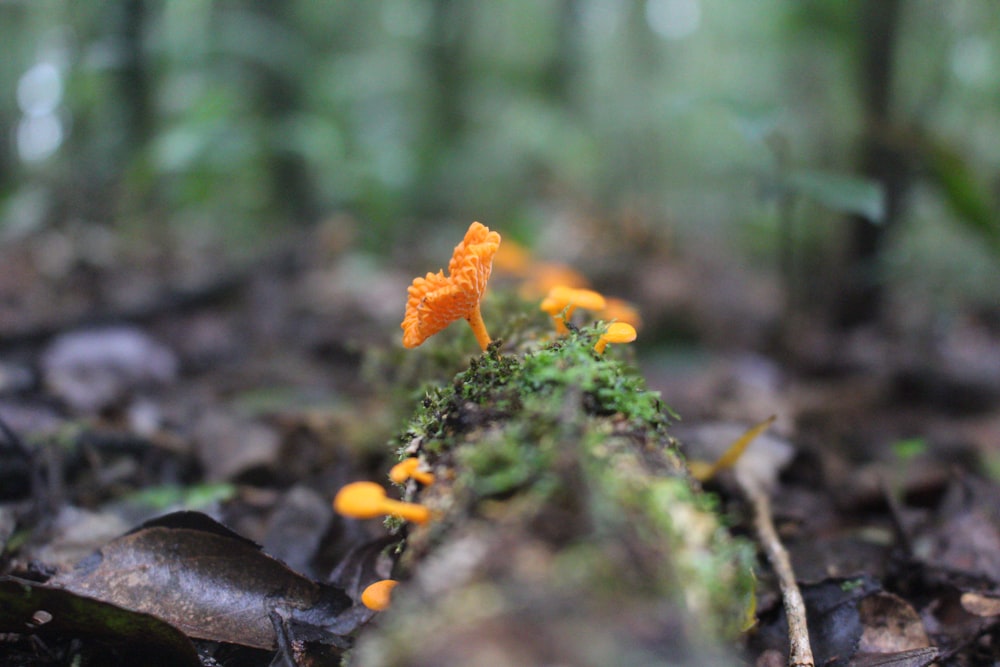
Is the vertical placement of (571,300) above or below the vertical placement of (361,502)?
above

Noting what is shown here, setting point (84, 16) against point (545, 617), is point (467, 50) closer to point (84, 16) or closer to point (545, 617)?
point (84, 16)

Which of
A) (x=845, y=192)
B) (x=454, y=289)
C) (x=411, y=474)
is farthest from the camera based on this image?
(x=845, y=192)

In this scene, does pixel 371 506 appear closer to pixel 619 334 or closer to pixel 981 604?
pixel 619 334

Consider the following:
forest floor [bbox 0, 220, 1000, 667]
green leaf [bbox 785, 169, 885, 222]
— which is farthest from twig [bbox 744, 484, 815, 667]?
green leaf [bbox 785, 169, 885, 222]

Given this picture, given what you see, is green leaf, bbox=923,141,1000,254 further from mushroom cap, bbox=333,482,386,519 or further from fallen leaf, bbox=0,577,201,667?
fallen leaf, bbox=0,577,201,667

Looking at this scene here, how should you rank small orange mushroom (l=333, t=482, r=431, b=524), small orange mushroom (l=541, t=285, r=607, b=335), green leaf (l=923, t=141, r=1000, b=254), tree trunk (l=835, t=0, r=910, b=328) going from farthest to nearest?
1. tree trunk (l=835, t=0, r=910, b=328)
2. green leaf (l=923, t=141, r=1000, b=254)
3. small orange mushroom (l=541, t=285, r=607, b=335)
4. small orange mushroom (l=333, t=482, r=431, b=524)

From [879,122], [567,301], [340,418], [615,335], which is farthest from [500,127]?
[615,335]

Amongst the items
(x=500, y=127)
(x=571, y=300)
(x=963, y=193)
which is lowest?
(x=571, y=300)

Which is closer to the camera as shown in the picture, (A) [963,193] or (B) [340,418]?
(B) [340,418]
